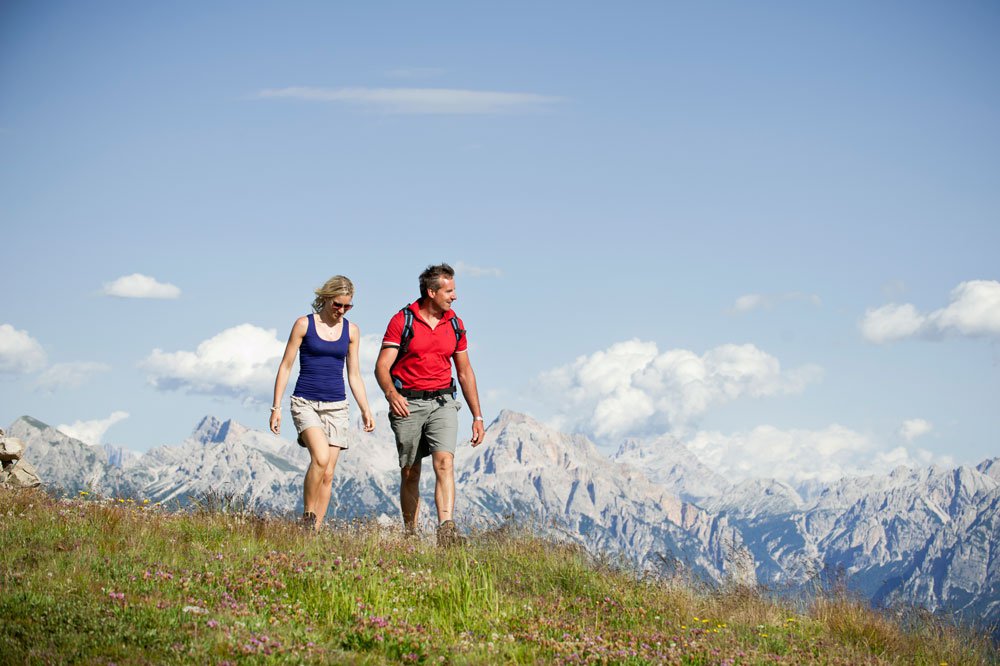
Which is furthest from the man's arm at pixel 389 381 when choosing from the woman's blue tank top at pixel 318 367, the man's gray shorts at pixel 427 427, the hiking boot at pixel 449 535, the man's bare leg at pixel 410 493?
the hiking boot at pixel 449 535

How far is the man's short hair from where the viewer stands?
38.8 feet

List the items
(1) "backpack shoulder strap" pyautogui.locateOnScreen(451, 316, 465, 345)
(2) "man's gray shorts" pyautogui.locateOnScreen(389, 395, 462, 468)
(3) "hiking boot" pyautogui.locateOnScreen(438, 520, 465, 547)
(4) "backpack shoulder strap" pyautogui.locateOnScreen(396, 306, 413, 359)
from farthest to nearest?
(1) "backpack shoulder strap" pyautogui.locateOnScreen(451, 316, 465, 345) → (2) "man's gray shorts" pyautogui.locateOnScreen(389, 395, 462, 468) → (4) "backpack shoulder strap" pyautogui.locateOnScreen(396, 306, 413, 359) → (3) "hiking boot" pyautogui.locateOnScreen(438, 520, 465, 547)

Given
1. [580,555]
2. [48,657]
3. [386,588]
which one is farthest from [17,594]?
[580,555]

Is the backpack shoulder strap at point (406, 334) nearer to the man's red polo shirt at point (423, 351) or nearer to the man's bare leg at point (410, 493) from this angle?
the man's red polo shirt at point (423, 351)

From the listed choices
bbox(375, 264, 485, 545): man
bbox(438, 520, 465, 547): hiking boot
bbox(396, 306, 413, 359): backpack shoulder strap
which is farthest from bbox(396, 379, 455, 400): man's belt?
bbox(438, 520, 465, 547): hiking boot

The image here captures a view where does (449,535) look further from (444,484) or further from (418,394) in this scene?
(418,394)

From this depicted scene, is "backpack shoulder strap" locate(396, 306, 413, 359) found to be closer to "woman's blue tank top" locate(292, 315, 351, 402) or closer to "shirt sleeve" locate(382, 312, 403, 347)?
"shirt sleeve" locate(382, 312, 403, 347)

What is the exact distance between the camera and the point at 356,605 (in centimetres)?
825

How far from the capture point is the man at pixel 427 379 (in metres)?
11.9

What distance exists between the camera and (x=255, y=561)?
9242 mm

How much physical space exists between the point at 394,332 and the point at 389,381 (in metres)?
0.59

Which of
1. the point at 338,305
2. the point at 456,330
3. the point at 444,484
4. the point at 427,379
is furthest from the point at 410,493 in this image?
the point at 338,305

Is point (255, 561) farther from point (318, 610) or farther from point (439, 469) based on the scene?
point (439, 469)

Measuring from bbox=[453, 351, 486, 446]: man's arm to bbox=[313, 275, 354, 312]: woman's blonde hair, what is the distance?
1569 mm
